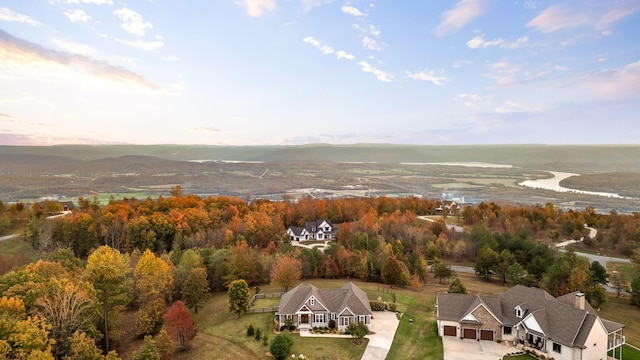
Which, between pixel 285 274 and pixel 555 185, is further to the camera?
pixel 555 185

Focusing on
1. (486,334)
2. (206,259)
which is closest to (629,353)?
(486,334)

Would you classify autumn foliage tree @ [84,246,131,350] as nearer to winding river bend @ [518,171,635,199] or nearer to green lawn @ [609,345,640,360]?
green lawn @ [609,345,640,360]

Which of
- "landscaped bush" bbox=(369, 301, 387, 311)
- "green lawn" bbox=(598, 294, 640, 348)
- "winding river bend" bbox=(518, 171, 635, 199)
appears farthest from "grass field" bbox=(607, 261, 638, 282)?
"winding river bend" bbox=(518, 171, 635, 199)

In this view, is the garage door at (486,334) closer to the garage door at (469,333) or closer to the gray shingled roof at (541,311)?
the garage door at (469,333)

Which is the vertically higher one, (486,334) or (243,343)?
(486,334)

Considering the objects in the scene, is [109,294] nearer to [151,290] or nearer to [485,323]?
[151,290]

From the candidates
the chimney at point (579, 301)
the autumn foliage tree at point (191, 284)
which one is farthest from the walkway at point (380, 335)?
the chimney at point (579, 301)

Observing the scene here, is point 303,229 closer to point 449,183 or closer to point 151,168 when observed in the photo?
point 449,183

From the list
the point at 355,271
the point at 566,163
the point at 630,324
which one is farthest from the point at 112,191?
the point at 566,163
